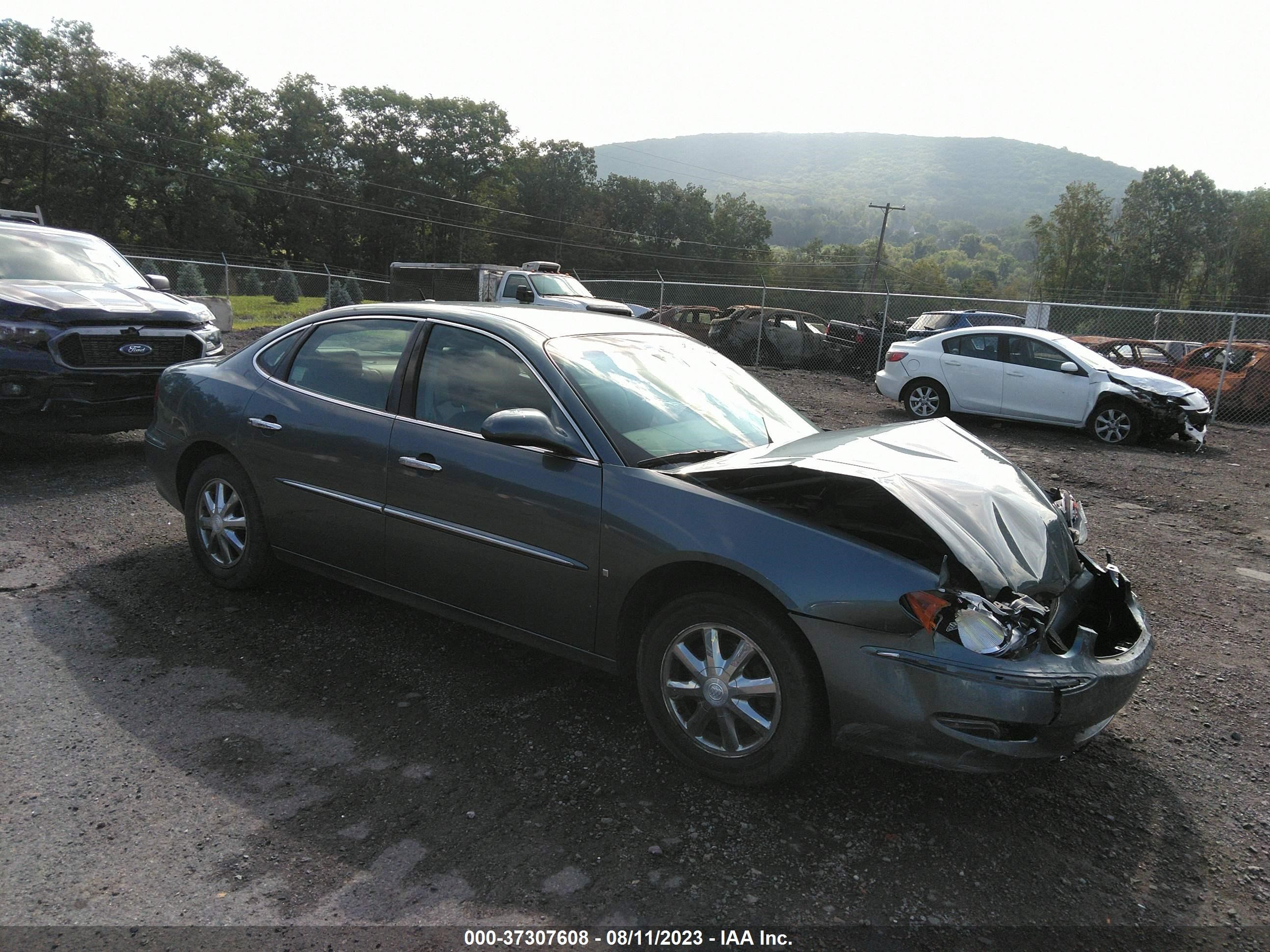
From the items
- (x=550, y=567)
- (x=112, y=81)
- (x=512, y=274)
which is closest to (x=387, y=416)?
(x=550, y=567)

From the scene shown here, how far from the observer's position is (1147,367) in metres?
16.8

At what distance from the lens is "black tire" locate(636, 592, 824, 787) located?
9.32 ft

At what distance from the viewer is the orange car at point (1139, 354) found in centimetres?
1673

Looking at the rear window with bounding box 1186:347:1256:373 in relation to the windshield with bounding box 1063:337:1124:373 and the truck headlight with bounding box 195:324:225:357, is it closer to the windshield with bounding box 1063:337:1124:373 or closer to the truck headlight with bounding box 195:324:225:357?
the windshield with bounding box 1063:337:1124:373

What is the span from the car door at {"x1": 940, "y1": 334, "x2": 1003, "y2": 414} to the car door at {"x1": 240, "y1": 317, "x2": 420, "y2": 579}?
11.0 meters

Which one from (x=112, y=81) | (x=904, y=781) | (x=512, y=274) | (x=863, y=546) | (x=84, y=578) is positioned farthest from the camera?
(x=112, y=81)

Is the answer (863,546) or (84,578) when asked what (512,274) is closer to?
(84,578)

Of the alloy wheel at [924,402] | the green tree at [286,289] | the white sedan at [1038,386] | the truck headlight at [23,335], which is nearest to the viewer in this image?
the truck headlight at [23,335]

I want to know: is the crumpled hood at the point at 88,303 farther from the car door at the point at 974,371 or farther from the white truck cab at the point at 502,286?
the car door at the point at 974,371

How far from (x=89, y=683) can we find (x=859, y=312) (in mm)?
22931

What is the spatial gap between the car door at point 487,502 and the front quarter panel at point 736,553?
10 cm

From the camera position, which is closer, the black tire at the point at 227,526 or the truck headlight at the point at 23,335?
the black tire at the point at 227,526

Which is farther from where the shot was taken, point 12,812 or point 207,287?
point 207,287

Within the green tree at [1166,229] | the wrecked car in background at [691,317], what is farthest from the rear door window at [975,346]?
the green tree at [1166,229]
